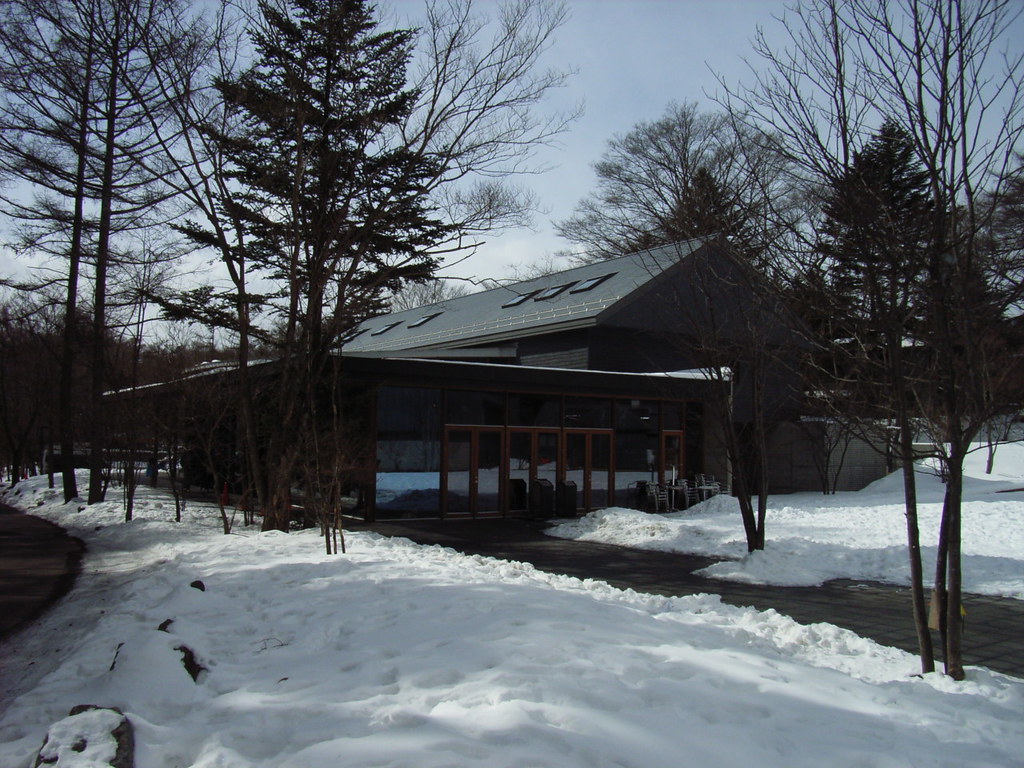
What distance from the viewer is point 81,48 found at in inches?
696

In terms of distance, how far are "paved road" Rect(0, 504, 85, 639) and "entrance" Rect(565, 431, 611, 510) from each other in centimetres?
1147

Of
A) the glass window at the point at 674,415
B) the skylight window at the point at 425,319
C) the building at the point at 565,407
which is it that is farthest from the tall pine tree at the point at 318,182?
the skylight window at the point at 425,319

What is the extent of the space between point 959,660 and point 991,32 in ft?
13.7

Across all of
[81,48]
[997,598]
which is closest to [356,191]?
[81,48]

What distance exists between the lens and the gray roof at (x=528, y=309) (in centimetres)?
2394

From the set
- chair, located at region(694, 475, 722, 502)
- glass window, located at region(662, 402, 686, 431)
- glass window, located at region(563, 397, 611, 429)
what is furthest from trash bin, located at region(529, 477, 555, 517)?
chair, located at region(694, 475, 722, 502)

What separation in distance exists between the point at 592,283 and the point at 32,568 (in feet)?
61.3

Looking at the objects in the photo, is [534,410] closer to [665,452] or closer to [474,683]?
[665,452]

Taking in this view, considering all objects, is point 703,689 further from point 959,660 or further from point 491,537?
point 491,537

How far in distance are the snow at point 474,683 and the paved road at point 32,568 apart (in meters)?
0.54

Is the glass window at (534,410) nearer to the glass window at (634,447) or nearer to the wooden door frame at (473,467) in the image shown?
the wooden door frame at (473,467)

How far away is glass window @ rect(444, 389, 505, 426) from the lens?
62.4ft

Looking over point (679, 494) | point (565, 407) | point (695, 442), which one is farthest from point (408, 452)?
point (695, 442)

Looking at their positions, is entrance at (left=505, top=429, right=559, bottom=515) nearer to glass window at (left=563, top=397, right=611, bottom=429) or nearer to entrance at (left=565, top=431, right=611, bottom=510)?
entrance at (left=565, top=431, right=611, bottom=510)
